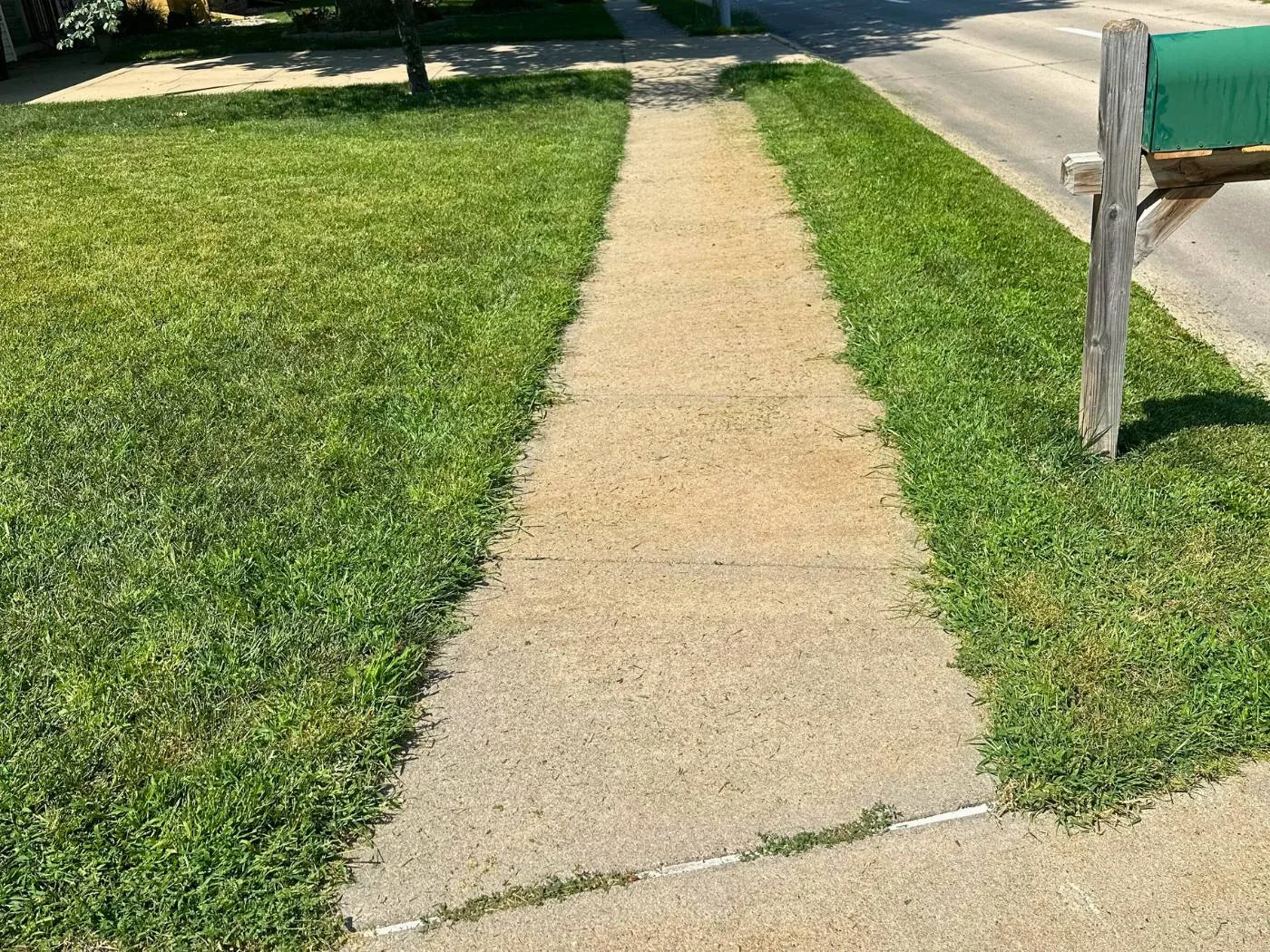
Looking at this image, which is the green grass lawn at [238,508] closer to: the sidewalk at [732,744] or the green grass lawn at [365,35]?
the sidewalk at [732,744]

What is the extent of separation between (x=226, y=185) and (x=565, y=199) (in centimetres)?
323

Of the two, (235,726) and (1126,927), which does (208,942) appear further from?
(1126,927)

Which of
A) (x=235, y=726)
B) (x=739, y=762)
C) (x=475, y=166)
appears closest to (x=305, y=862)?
(x=235, y=726)

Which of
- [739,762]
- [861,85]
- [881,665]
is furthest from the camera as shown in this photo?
[861,85]

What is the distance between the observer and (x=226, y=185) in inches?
400

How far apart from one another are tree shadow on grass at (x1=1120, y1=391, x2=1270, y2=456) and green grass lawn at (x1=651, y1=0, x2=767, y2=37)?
16894 millimetres

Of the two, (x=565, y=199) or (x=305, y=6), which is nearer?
(x=565, y=199)

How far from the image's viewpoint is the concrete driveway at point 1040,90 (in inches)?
264

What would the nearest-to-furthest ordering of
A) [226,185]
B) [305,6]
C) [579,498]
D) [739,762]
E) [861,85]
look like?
[739,762] < [579,498] < [226,185] < [861,85] < [305,6]

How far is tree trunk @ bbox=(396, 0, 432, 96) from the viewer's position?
14.0 metres

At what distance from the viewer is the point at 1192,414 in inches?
186

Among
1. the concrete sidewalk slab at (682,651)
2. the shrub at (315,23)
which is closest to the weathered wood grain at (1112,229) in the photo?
the concrete sidewalk slab at (682,651)

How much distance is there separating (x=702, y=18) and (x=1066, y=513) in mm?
21110

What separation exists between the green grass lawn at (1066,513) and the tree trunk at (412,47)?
8579 mm
